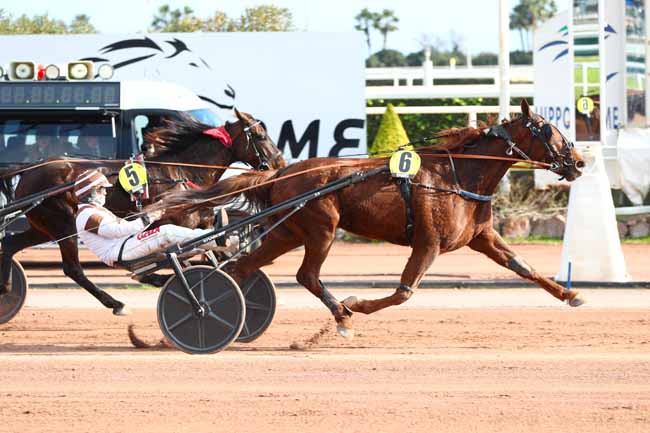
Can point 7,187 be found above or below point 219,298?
above

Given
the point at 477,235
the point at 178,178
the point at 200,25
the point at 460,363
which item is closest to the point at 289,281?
the point at 178,178

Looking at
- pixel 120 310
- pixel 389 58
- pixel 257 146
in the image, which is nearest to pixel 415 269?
pixel 257 146

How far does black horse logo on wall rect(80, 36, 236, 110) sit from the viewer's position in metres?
18.7

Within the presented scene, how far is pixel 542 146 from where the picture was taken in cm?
935

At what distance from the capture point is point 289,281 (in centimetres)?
1368

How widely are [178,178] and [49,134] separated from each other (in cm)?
389

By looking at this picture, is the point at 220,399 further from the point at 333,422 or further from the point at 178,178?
the point at 178,178

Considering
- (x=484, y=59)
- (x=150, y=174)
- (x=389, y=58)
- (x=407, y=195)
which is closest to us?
(x=407, y=195)

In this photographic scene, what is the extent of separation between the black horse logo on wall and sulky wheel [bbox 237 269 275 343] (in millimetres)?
9641

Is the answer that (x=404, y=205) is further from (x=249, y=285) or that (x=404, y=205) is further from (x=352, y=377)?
(x=352, y=377)

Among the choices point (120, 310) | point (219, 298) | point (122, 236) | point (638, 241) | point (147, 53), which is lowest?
point (638, 241)

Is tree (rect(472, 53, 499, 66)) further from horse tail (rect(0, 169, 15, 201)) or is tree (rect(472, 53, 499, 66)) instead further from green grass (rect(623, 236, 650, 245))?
horse tail (rect(0, 169, 15, 201))

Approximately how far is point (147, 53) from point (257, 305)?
10277 millimetres

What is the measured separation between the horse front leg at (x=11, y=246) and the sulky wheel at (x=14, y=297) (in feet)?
0.15
